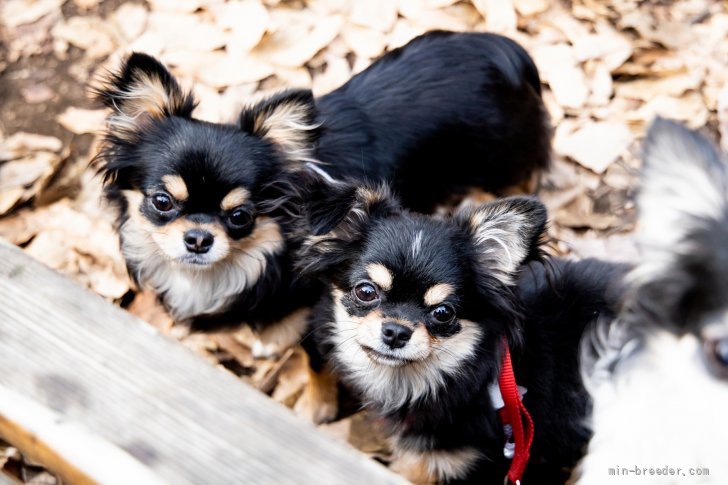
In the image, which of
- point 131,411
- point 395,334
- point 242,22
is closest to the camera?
point 131,411

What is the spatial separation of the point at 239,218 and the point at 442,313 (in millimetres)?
887

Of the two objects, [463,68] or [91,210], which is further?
[91,210]

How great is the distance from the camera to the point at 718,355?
5.08 feet

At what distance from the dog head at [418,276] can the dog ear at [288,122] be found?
1.50 ft

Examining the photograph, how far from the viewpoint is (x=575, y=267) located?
9.07 ft

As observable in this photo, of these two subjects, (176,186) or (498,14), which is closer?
(176,186)

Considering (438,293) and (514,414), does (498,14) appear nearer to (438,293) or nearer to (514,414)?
(438,293)

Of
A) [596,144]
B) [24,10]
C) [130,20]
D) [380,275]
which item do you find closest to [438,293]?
[380,275]

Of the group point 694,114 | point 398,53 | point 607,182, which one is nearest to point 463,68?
point 398,53

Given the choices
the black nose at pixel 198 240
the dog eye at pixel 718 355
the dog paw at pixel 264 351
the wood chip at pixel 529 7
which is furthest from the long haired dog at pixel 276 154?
the dog eye at pixel 718 355

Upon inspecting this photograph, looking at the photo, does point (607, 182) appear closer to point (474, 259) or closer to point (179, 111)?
point (474, 259)

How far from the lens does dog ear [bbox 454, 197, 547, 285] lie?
7.07ft

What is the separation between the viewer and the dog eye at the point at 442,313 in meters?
2.34

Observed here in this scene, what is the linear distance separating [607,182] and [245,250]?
1.88m
